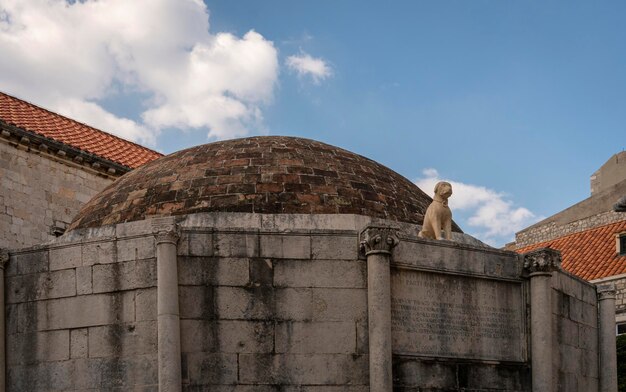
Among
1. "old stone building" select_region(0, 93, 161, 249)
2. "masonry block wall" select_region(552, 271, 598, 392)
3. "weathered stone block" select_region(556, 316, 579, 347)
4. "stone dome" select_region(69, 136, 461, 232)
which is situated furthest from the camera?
"old stone building" select_region(0, 93, 161, 249)

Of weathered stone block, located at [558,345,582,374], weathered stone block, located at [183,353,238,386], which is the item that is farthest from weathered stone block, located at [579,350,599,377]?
weathered stone block, located at [183,353,238,386]

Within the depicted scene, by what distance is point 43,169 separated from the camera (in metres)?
32.1

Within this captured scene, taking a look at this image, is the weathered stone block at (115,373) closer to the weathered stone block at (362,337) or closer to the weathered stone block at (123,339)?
the weathered stone block at (123,339)

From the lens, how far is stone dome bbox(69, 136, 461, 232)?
18.4 metres

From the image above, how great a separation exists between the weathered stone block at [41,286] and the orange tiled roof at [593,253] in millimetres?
28318

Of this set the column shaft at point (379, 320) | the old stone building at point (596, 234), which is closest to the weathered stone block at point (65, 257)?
the column shaft at point (379, 320)

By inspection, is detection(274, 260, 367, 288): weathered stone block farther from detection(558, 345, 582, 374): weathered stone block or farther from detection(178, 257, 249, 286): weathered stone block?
detection(558, 345, 582, 374): weathered stone block

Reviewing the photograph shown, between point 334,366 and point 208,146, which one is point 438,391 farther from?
point 208,146

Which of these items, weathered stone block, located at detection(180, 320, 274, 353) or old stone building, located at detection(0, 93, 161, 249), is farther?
old stone building, located at detection(0, 93, 161, 249)

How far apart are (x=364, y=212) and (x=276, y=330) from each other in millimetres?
3916

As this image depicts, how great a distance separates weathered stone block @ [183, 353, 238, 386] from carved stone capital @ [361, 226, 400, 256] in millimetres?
2720

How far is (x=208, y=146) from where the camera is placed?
21.0m

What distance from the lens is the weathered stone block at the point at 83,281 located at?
52.6ft

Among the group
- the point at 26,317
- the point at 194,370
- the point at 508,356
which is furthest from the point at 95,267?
the point at 508,356
